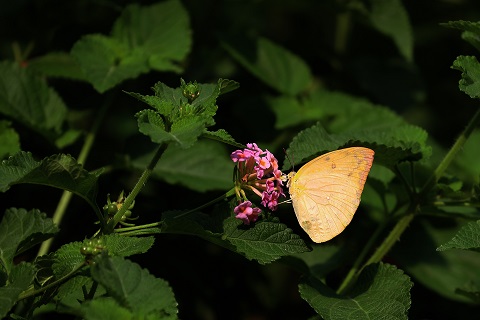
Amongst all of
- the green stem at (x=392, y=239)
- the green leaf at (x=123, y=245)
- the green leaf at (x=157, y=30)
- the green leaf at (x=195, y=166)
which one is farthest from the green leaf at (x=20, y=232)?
the green leaf at (x=157, y=30)

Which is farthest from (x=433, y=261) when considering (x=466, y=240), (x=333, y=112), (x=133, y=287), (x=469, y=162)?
(x=133, y=287)

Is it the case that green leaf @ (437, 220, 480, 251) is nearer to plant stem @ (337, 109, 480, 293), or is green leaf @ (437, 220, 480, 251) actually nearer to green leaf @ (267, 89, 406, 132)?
plant stem @ (337, 109, 480, 293)

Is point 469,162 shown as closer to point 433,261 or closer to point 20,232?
point 433,261

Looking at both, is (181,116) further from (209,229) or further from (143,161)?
(143,161)

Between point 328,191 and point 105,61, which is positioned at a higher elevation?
point 328,191

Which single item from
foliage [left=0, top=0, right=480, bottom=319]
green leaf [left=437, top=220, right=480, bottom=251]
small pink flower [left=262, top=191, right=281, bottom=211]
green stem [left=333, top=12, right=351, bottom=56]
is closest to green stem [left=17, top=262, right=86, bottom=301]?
foliage [left=0, top=0, right=480, bottom=319]
